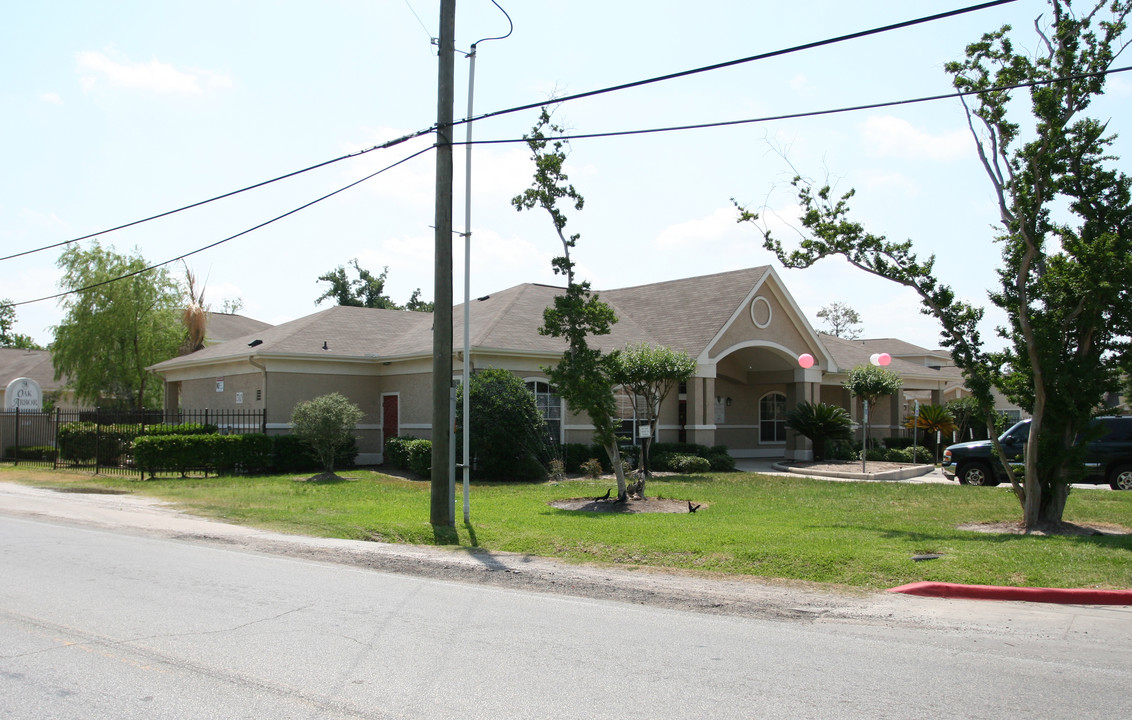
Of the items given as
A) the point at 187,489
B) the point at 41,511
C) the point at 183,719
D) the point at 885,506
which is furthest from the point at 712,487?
the point at 183,719

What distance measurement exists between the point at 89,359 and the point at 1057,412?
118 ft

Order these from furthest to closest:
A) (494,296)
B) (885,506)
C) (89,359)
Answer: (89,359), (494,296), (885,506)

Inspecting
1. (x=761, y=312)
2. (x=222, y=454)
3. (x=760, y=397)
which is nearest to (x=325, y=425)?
(x=222, y=454)

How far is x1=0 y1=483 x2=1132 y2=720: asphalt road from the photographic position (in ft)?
17.6

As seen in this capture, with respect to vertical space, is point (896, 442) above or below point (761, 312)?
below

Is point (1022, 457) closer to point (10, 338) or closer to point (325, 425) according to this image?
point (325, 425)

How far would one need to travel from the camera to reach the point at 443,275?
44.4 feet

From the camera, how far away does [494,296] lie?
99.9ft

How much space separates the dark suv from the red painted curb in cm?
1025

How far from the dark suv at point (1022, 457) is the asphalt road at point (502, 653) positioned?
41.3 ft

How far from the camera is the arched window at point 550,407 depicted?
25453 millimetres

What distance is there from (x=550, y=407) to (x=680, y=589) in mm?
16229

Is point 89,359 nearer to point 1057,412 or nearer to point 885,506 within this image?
point 885,506

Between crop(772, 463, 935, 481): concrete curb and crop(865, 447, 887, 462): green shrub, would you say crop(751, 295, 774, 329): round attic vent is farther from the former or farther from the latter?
crop(865, 447, 887, 462): green shrub
